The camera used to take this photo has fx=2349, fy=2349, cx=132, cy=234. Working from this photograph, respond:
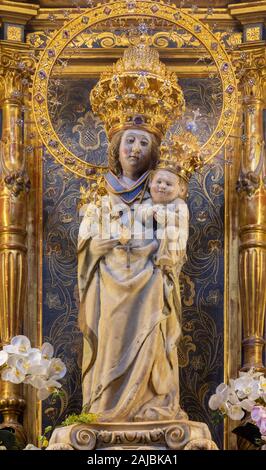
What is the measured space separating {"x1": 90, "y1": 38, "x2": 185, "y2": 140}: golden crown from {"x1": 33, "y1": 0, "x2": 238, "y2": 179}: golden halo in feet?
0.83

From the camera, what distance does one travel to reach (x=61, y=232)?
1303cm

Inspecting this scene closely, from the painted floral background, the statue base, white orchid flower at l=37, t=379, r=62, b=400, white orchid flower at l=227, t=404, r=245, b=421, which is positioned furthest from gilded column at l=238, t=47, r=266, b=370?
white orchid flower at l=37, t=379, r=62, b=400

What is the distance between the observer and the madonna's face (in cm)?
1237

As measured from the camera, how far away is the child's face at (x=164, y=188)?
1215cm

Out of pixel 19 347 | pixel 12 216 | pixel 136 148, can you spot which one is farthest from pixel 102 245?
pixel 19 347

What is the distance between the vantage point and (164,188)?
12141 millimetres

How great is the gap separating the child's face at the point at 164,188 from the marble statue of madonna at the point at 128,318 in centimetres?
9

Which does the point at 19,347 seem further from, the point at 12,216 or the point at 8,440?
the point at 12,216

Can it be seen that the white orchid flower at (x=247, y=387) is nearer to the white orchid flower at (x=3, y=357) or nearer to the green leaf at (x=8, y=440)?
the green leaf at (x=8, y=440)

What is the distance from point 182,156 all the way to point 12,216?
1.14m

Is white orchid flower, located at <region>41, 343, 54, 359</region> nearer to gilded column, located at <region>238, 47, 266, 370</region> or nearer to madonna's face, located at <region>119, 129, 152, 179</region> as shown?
madonna's face, located at <region>119, 129, 152, 179</region>

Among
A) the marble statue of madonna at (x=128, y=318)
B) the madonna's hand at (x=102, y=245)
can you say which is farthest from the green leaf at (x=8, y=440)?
the madonna's hand at (x=102, y=245)
